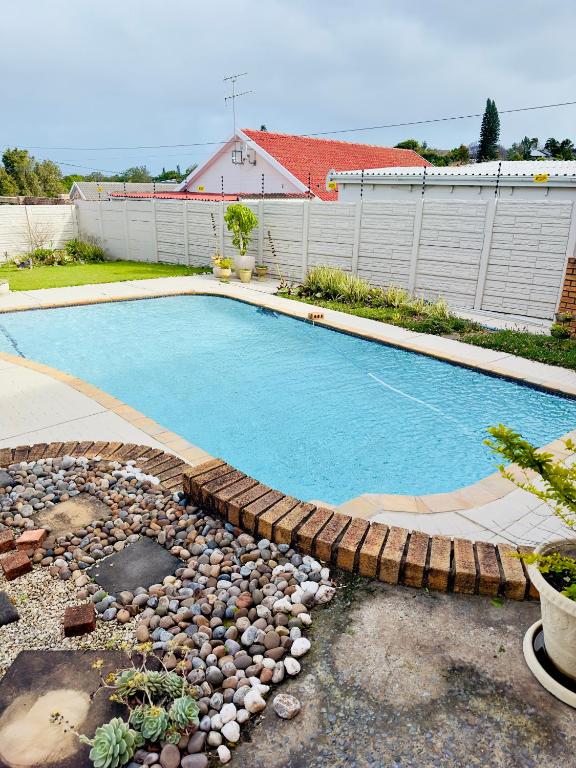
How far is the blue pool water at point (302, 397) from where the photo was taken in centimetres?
541

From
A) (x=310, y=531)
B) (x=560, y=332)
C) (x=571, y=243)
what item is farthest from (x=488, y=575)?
(x=571, y=243)

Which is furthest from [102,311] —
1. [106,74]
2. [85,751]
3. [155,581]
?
[106,74]

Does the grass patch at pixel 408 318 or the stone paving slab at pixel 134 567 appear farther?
the grass patch at pixel 408 318

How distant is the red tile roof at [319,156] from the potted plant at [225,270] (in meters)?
8.87

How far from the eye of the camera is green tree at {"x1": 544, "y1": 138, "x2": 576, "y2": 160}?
125 feet

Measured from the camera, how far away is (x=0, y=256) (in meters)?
17.1

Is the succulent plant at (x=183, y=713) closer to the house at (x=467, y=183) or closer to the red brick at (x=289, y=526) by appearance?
the red brick at (x=289, y=526)

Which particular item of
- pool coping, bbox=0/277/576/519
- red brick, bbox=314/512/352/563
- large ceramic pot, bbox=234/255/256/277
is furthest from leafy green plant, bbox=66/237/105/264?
red brick, bbox=314/512/352/563

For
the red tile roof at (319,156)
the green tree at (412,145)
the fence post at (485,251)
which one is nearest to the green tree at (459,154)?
the green tree at (412,145)

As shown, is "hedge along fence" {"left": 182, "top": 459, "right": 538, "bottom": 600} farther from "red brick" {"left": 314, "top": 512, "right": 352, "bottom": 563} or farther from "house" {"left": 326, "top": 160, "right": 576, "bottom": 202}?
"house" {"left": 326, "top": 160, "right": 576, "bottom": 202}

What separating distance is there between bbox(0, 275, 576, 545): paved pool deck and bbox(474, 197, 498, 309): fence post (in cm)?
103

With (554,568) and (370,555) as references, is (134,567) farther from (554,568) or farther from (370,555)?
(554,568)

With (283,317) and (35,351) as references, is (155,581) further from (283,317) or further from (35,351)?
(283,317)

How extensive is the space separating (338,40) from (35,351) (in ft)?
67.1
